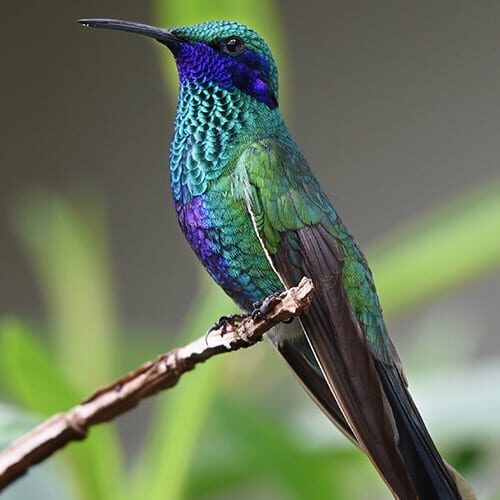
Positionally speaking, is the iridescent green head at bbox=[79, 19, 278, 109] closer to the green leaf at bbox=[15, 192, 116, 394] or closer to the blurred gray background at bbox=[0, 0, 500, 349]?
the green leaf at bbox=[15, 192, 116, 394]

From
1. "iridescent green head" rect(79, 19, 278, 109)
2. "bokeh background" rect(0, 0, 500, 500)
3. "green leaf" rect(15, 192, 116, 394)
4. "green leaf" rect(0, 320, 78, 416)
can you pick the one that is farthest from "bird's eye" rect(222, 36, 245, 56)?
"green leaf" rect(15, 192, 116, 394)

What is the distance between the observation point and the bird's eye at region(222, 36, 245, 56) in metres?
0.68

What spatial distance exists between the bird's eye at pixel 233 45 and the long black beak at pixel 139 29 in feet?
0.10

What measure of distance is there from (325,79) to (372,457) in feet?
8.08

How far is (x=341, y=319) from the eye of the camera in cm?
64

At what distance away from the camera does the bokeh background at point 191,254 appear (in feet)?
3.22

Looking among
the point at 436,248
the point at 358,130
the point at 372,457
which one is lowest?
the point at 372,457

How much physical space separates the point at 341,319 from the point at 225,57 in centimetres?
19

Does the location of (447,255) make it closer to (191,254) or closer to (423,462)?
(423,462)

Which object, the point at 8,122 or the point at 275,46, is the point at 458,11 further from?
the point at 275,46

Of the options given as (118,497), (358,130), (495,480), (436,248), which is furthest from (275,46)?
(358,130)

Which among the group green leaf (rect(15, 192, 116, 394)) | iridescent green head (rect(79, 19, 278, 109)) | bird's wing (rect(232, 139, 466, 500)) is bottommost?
bird's wing (rect(232, 139, 466, 500))

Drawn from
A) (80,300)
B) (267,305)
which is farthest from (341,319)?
(80,300)

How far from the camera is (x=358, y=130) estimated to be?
2.82m
